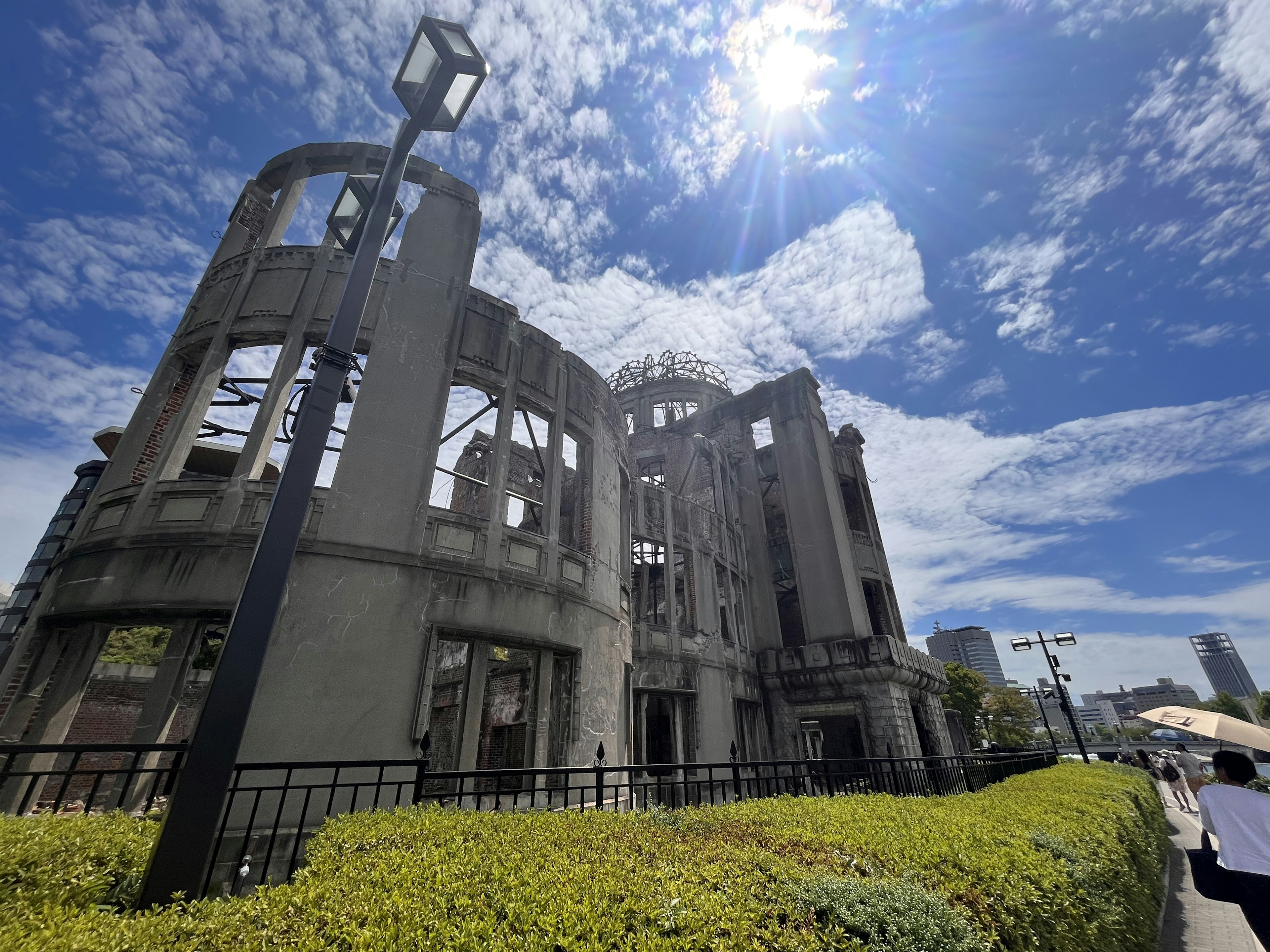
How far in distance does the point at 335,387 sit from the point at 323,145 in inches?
430

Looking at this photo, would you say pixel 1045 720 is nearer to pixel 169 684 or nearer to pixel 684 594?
pixel 684 594

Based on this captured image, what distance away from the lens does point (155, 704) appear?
686cm

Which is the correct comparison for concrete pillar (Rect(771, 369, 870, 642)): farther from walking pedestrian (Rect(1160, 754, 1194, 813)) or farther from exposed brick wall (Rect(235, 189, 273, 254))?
exposed brick wall (Rect(235, 189, 273, 254))

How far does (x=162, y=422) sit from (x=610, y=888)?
11.2 m

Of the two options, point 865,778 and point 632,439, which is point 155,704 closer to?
point 865,778

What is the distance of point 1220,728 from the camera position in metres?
5.64

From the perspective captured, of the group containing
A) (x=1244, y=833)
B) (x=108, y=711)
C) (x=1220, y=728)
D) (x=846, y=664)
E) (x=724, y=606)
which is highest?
(x=724, y=606)

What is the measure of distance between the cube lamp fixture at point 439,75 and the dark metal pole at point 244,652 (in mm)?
1747

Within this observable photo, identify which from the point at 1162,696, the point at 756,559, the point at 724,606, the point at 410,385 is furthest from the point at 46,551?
the point at 1162,696

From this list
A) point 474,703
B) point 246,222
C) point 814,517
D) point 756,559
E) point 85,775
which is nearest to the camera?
point 474,703

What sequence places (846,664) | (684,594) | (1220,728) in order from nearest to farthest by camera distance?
(1220,728) < (684,594) < (846,664)

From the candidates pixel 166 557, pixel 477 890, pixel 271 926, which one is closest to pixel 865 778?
pixel 477 890

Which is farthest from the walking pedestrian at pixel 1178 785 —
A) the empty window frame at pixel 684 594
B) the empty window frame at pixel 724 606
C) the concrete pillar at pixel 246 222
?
the concrete pillar at pixel 246 222

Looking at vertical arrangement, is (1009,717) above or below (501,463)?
below
